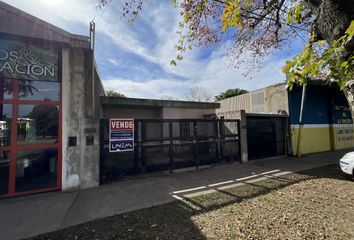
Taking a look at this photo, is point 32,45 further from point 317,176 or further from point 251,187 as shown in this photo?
point 317,176

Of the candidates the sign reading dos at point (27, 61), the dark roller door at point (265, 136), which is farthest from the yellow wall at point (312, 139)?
the sign reading dos at point (27, 61)

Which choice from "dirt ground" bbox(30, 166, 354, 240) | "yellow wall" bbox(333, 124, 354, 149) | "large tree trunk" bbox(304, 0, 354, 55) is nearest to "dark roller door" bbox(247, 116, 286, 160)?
"dirt ground" bbox(30, 166, 354, 240)

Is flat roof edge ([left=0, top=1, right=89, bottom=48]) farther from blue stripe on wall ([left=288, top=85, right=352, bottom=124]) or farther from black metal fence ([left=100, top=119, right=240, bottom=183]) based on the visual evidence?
blue stripe on wall ([left=288, top=85, right=352, bottom=124])

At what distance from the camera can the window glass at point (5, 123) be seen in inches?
171

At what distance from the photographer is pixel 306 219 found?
3062 mm

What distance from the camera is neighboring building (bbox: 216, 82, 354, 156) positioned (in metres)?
9.10

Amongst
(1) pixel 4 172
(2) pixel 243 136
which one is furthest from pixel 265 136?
(1) pixel 4 172

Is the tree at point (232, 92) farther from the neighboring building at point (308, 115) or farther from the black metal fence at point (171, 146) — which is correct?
the black metal fence at point (171, 146)

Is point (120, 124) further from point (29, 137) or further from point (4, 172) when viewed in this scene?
point (4, 172)

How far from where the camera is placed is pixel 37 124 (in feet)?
15.2

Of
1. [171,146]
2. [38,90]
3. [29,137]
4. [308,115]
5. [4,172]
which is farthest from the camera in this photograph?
[308,115]

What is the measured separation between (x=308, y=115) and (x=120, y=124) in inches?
396

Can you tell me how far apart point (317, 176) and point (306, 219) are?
11.0 ft

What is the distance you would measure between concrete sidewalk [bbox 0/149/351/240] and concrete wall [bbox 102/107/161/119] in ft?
18.6
